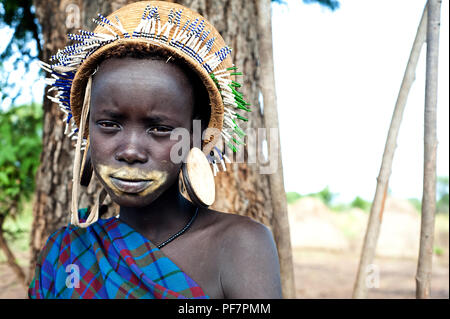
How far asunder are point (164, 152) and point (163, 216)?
0.28 m

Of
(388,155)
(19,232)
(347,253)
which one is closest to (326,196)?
(347,253)

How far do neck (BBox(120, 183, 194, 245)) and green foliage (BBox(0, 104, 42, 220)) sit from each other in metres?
2.59

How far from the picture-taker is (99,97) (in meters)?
1.43

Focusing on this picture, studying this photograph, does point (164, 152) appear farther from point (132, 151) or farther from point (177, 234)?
point (177, 234)

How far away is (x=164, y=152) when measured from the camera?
4.62ft

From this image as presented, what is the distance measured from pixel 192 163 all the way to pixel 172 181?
90mm

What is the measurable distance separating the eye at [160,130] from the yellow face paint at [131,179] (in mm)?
122

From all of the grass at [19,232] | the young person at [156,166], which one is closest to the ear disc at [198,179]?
the young person at [156,166]

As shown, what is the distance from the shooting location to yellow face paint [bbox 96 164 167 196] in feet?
4.57

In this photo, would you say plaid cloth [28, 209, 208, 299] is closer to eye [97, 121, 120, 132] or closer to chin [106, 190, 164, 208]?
chin [106, 190, 164, 208]

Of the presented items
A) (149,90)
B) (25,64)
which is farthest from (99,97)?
(25,64)

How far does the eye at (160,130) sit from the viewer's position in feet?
4.61

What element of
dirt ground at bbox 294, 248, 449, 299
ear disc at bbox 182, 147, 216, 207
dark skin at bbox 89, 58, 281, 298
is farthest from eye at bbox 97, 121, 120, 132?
dirt ground at bbox 294, 248, 449, 299

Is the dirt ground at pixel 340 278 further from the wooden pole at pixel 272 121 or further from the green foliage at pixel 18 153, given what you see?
the wooden pole at pixel 272 121
